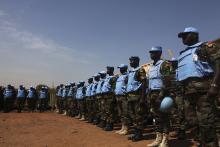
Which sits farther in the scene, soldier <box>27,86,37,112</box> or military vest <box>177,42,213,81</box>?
soldier <box>27,86,37,112</box>

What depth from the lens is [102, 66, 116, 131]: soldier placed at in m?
12.5

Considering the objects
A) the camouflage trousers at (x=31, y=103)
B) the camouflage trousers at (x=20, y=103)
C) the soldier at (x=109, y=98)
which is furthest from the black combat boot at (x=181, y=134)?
the camouflage trousers at (x=31, y=103)

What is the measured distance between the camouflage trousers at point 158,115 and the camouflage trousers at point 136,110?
1.06m

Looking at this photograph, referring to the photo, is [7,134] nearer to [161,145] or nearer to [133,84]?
[133,84]

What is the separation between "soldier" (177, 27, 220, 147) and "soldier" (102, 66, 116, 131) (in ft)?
21.0

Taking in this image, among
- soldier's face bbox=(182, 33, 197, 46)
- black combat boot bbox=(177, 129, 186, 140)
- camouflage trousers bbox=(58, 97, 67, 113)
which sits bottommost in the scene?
black combat boot bbox=(177, 129, 186, 140)

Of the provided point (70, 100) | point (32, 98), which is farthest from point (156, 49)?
point (32, 98)

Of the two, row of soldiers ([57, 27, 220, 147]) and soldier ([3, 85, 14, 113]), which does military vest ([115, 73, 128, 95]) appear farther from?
soldier ([3, 85, 14, 113])

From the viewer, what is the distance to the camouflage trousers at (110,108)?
41.0 feet

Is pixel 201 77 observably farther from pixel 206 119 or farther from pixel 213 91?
pixel 206 119

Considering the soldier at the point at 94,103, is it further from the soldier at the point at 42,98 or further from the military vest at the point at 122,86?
the soldier at the point at 42,98

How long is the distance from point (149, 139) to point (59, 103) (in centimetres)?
1799

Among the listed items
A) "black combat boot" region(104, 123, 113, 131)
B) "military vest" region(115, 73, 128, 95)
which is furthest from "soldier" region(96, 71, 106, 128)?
"military vest" region(115, 73, 128, 95)

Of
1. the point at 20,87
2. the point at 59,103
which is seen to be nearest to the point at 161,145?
the point at 59,103
